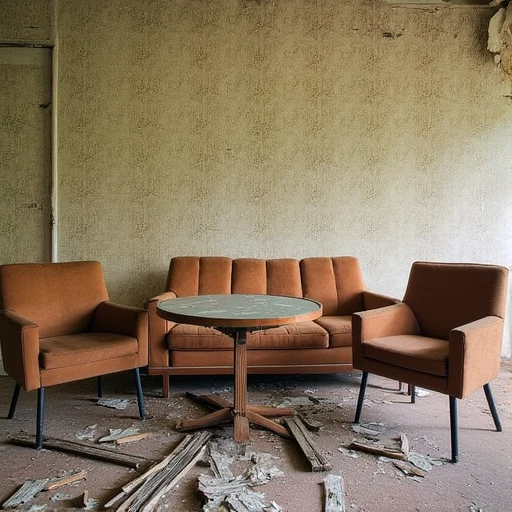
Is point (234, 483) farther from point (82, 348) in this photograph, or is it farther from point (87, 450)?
point (82, 348)

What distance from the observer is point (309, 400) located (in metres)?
3.13

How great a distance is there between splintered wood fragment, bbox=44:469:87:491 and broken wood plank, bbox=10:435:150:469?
0.45 ft

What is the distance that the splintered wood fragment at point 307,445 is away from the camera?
2.20 m

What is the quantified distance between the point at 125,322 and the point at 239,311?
3.06ft

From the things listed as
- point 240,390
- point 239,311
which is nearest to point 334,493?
point 240,390

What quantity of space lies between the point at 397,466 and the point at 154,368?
1.61m

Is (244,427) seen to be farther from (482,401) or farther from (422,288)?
(482,401)

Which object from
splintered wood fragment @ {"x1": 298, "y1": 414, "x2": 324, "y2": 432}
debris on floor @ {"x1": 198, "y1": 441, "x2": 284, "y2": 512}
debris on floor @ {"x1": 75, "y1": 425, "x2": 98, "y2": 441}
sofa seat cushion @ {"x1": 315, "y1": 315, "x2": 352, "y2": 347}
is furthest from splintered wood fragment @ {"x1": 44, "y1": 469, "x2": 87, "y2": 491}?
sofa seat cushion @ {"x1": 315, "y1": 315, "x2": 352, "y2": 347}

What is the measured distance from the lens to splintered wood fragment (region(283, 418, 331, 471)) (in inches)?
86.6

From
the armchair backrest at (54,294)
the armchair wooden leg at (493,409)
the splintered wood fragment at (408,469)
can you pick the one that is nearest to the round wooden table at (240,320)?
the splintered wood fragment at (408,469)

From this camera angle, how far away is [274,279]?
12.0 ft

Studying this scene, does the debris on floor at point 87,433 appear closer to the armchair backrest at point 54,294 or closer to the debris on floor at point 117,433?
the debris on floor at point 117,433

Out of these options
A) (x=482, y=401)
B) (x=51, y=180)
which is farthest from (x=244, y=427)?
(x=51, y=180)

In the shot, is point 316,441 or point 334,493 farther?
point 316,441
